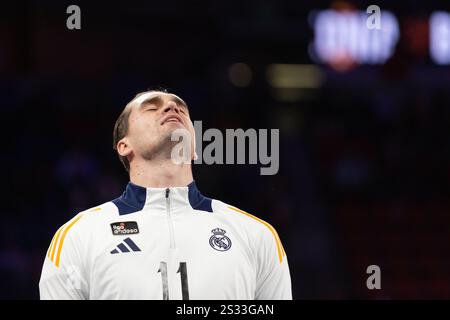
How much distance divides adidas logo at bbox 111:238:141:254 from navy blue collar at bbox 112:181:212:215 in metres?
0.19

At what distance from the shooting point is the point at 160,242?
11.8 feet

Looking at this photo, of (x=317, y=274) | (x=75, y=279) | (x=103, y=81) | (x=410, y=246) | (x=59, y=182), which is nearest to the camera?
(x=75, y=279)

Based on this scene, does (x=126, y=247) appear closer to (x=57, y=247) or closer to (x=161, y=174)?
(x=57, y=247)

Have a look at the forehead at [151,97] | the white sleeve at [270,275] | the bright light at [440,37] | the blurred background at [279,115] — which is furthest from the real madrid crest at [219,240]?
the bright light at [440,37]

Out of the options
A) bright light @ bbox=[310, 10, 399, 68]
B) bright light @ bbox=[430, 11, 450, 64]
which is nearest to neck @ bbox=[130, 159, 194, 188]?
bright light @ bbox=[310, 10, 399, 68]

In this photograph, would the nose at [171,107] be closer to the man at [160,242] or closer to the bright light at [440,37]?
the man at [160,242]

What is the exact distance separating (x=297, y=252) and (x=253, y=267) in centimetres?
654

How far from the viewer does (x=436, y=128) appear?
1242 cm

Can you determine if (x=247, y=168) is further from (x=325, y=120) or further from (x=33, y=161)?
(x=325, y=120)

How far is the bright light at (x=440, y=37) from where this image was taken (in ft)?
43.9

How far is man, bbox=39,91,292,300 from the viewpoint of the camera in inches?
137

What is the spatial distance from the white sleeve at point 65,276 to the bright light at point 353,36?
1027 cm

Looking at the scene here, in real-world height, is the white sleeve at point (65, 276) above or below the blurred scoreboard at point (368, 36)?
below

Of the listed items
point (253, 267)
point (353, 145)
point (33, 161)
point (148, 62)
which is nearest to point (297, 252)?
point (353, 145)
